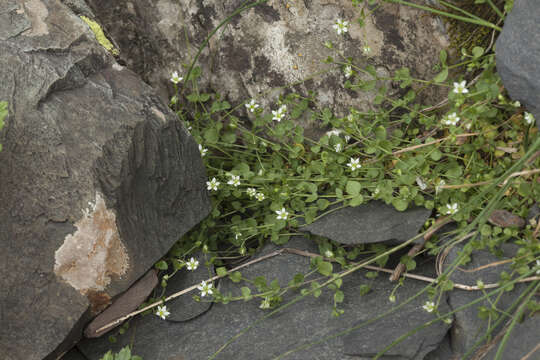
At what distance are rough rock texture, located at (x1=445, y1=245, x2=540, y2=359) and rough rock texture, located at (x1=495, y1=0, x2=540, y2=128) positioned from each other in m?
0.67

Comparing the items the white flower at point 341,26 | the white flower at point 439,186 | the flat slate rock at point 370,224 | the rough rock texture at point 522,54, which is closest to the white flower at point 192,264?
the flat slate rock at point 370,224

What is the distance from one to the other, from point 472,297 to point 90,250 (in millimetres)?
1766

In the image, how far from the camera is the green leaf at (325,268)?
2603 millimetres

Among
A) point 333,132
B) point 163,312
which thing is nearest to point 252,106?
point 333,132

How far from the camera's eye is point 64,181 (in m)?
2.42

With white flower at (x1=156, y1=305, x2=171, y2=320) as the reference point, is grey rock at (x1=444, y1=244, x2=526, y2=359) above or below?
below

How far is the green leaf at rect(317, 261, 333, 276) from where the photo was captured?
2.60 metres

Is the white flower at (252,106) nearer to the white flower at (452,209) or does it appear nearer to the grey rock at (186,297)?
the grey rock at (186,297)

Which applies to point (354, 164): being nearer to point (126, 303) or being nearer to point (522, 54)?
point (522, 54)

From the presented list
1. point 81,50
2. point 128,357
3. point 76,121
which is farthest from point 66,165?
point 128,357

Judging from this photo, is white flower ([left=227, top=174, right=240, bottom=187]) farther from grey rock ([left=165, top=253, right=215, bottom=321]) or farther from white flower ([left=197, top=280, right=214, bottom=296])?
white flower ([left=197, top=280, right=214, bottom=296])

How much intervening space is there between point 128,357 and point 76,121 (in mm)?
1104

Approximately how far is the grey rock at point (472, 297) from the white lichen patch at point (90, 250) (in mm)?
1600

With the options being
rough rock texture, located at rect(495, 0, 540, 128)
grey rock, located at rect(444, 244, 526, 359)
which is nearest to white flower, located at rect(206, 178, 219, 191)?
grey rock, located at rect(444, 244, 526, 359)
